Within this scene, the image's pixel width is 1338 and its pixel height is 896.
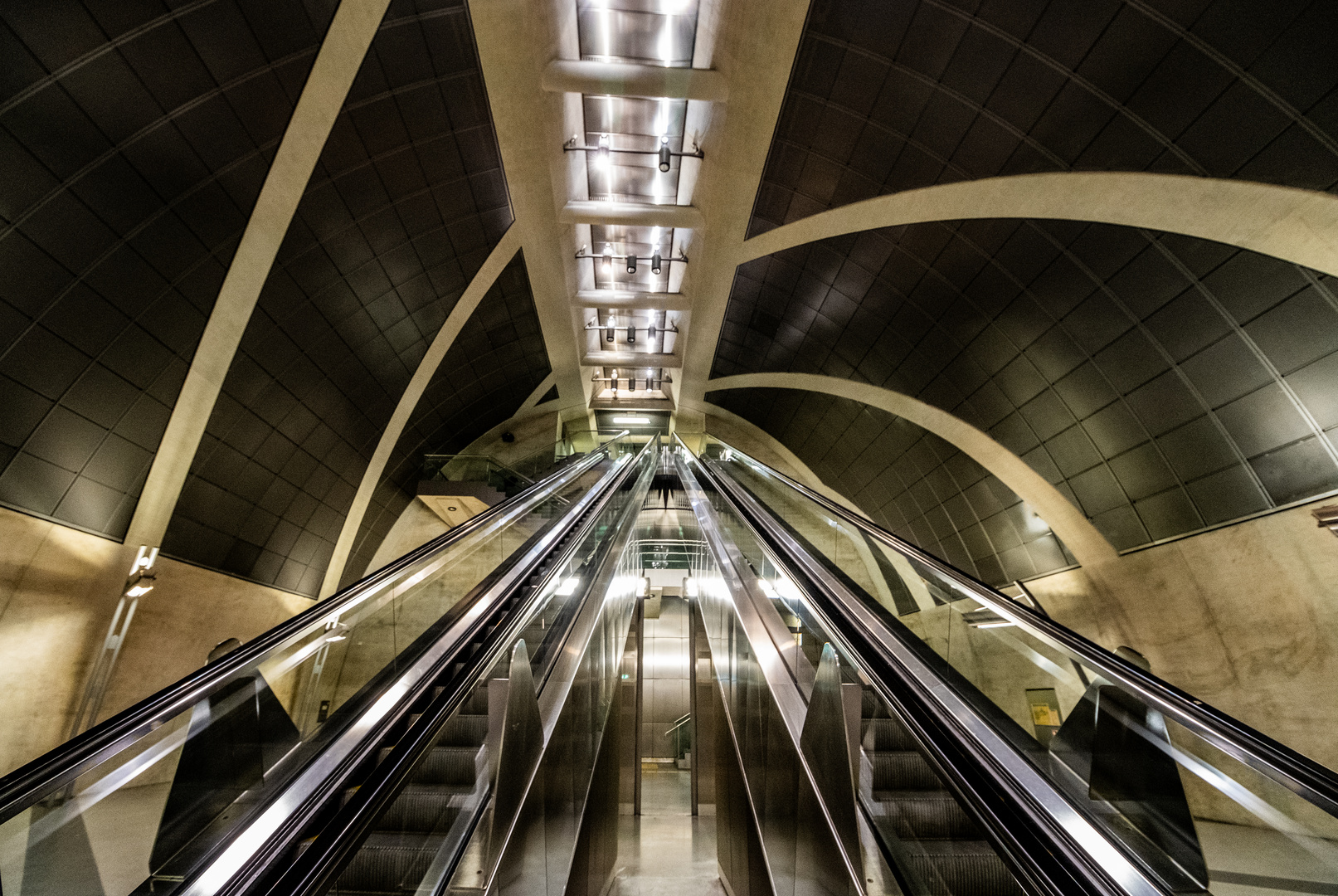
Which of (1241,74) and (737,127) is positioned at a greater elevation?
(737,127)

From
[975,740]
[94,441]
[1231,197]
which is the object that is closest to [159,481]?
[94,441]

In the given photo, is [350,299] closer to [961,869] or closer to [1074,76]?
[1074,76]

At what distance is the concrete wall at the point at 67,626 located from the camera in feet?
29.2


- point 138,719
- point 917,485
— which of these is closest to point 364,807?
point 138,719

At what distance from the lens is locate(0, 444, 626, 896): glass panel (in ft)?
4.34

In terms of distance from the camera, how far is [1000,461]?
1400cm

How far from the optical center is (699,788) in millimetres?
11258

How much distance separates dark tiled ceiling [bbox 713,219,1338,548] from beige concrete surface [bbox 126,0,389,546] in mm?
→ 9644

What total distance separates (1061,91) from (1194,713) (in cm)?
974

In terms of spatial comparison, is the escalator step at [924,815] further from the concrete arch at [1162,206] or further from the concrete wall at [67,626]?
the concrete wall at [67,626]

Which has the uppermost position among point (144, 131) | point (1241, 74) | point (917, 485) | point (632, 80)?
point (632, 80)

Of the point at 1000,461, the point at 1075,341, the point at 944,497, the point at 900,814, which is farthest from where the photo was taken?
the point at 944,497

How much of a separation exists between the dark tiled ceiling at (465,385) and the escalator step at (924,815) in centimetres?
1578

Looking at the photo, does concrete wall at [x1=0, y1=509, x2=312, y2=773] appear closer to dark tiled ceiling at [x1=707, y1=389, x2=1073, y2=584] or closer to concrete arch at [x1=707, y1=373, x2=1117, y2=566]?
concrete arch at [x1=707, y1=373, x2=1117, y2=566]
